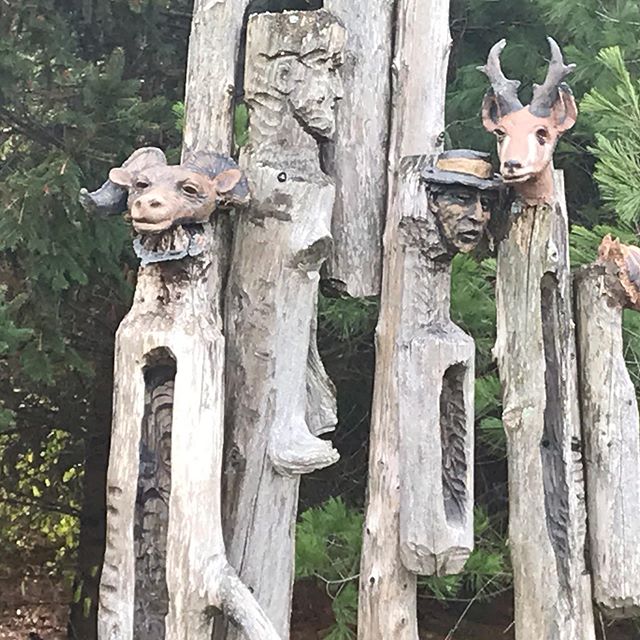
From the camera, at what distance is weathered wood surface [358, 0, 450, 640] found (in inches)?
80.5

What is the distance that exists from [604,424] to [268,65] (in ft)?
3.53

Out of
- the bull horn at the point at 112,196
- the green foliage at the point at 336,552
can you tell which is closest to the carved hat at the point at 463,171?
the bull horn at the point at 112,196

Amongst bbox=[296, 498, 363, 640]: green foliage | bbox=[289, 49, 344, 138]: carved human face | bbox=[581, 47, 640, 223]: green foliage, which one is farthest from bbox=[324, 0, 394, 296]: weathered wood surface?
bbox=[296, 498, 363, 640]: green foliage

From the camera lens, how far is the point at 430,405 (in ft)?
6.49

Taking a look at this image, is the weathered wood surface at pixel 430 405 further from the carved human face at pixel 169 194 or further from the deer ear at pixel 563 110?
the carved human face at pixel 169 194

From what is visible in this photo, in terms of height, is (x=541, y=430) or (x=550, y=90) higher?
(x=550, y=90)

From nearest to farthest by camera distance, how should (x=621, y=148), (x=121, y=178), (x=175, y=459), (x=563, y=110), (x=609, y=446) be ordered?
(x=175, y=459), (x=121, y=178), (x=563, y=110), (x=609, y=446), (x=621, y=148)

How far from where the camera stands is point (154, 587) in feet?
6.05

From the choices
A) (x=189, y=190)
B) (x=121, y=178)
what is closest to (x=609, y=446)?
(x=189, y=190)

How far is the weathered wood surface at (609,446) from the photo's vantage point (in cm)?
209

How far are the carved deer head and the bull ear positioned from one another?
0.55m

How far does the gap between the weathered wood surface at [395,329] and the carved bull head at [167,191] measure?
40 cm

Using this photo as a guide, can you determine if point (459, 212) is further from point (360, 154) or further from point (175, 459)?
point (175, 459)

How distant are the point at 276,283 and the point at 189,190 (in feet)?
0.89
